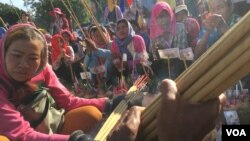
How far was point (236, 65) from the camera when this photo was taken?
640mm

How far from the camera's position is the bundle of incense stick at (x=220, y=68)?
24.6 inches

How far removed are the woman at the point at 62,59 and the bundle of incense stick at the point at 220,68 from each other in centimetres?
538

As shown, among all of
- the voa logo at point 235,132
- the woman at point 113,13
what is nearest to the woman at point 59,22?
the woman at point 113,13

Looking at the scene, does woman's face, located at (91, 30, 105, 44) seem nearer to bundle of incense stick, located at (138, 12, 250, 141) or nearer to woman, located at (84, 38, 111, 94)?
woman, located at (84, 38, 111, 94)

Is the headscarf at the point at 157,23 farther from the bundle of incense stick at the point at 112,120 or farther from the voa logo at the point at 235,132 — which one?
the voa logo at the point at 235,132

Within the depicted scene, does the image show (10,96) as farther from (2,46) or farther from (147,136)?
(147,136)

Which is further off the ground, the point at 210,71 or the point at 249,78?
the point at 210,71

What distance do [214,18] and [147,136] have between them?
96.3 inches

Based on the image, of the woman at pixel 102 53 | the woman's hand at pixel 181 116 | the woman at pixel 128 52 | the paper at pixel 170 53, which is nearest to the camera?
the woman's hand at pixel 181 116

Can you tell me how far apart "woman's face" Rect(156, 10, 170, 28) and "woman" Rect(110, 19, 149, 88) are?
0.40 meters

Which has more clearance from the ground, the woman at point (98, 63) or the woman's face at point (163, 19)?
the woman's face at point (163, 19)

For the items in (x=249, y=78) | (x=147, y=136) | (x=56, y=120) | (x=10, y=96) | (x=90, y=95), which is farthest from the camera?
(x=90, y=95)

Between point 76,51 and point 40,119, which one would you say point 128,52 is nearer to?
point 76,51

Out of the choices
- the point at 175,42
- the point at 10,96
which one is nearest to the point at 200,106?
the point at 10,96
